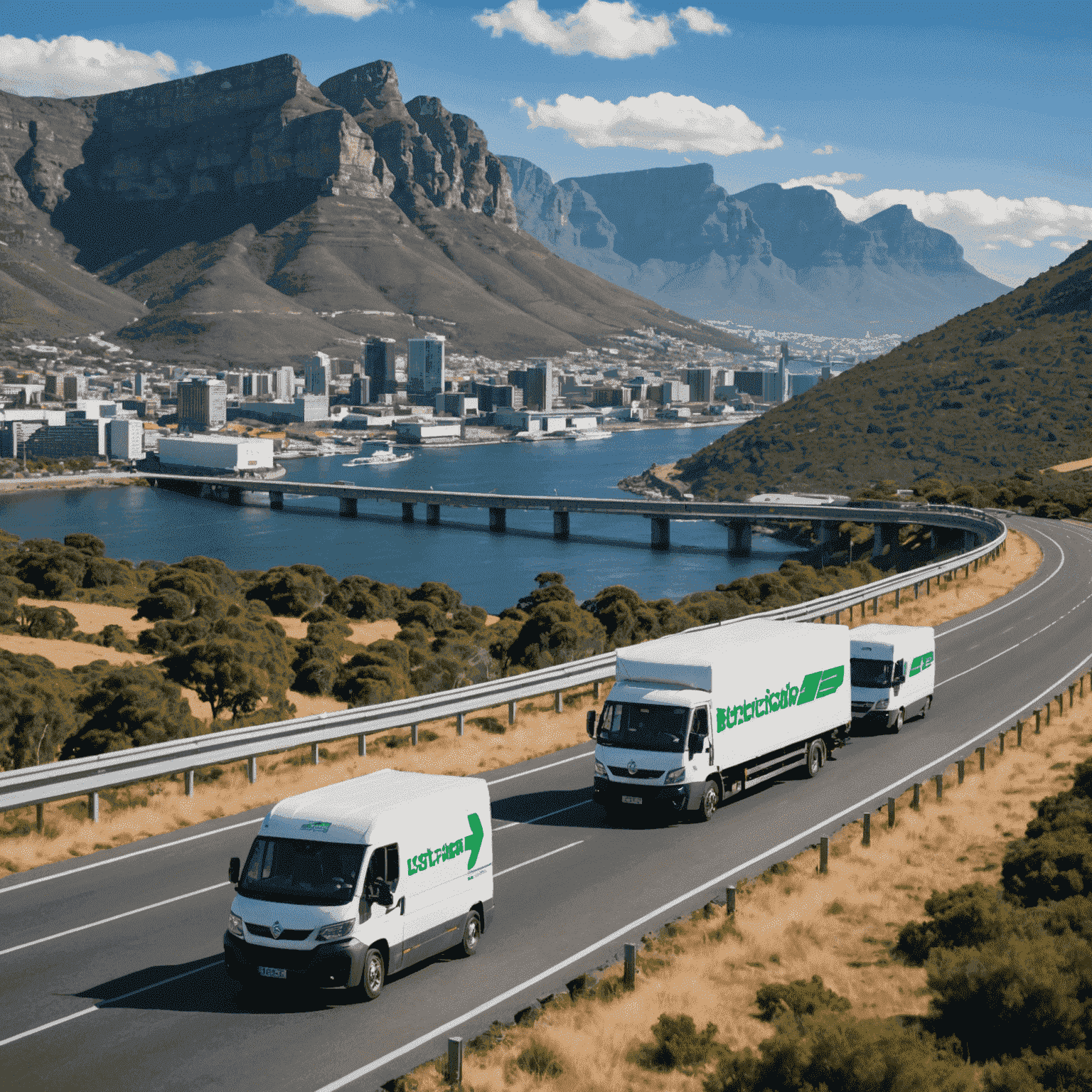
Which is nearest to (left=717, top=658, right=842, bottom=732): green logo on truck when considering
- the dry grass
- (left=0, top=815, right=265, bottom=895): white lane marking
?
the dry grass

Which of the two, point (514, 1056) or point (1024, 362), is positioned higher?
point (1024, 362)

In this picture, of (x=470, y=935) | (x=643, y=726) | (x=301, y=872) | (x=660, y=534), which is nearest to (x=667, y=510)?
(x=660, y=534)

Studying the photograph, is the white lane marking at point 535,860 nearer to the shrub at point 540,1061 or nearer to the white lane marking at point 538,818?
the white lane marking at point 538,818

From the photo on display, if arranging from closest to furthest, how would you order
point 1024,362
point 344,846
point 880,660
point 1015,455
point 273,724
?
point 344,846 → point 273,724 → point 880,660 → point 1015,455 → point 1024,362

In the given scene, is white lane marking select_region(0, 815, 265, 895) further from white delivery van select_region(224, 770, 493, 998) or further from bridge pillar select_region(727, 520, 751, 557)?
bridge pillar select_region(727, 520, 751, 557)

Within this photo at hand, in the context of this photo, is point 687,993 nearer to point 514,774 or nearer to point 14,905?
point 14,905

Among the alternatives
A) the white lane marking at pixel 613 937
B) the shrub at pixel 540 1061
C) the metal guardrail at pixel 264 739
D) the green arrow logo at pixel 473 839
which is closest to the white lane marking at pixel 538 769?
the metal guardrail at pixel 264 739

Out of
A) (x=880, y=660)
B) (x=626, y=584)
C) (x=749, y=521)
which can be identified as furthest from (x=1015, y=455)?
(x=880, y=660)

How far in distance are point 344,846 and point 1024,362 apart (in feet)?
496

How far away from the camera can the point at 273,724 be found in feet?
70.8

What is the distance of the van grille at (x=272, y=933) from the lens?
1163cm

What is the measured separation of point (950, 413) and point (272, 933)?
14141 centimetres

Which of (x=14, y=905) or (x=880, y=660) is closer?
(x=14, y=905)

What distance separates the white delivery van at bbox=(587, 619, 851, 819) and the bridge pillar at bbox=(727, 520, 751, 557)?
91610 mm
